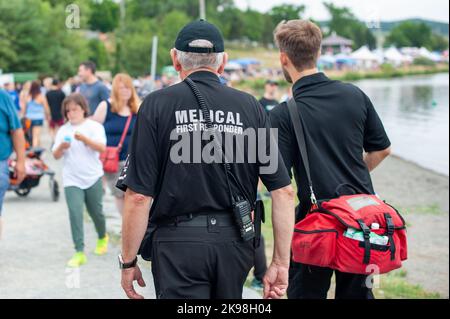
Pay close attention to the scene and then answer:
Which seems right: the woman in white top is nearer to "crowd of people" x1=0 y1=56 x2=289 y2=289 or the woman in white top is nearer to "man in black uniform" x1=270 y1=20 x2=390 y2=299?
"crowd of people" x1=0 y1=56 x2=289 y2=289

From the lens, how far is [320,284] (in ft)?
14.4

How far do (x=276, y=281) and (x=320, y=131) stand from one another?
1.00 meters

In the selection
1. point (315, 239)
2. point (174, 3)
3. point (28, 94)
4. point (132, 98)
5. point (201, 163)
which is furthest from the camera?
point (174, 3)

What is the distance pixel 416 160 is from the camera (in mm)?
24156

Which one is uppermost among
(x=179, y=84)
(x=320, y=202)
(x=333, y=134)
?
(x=179, y=84)

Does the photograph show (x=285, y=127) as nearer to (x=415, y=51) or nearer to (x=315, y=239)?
(x=315, y=239)

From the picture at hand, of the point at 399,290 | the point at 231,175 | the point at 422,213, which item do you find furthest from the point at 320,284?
the point at 422,213

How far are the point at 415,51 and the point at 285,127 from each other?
4069 inches

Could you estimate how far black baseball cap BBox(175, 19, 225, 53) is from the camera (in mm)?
3604

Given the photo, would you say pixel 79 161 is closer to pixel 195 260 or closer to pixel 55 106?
pixel 195 260

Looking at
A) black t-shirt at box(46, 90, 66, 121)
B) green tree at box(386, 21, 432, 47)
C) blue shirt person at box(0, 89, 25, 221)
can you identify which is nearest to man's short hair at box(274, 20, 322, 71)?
blue shirt person at box(0, 89, 25, 221)

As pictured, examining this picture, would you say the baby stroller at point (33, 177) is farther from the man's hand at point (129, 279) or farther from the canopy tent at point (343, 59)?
the canopy tent at point (343, 59)

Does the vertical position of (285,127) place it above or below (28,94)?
above

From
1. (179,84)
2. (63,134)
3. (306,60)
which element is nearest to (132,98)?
(63,134)
